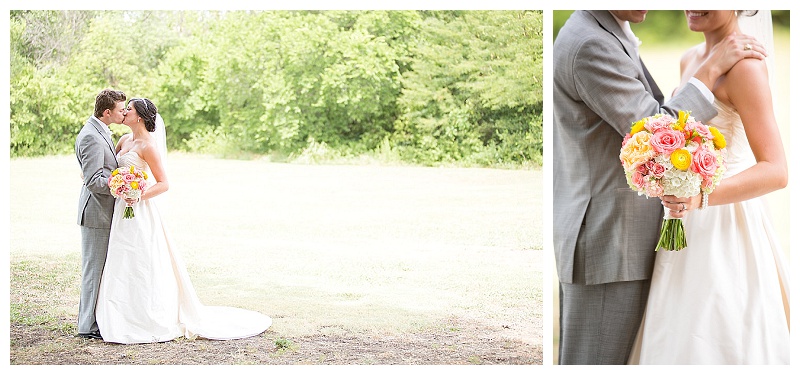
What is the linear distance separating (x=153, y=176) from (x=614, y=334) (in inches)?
102

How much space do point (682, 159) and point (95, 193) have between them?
292 centimetres

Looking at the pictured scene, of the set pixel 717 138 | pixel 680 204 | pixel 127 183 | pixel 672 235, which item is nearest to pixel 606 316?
pixel 672 235

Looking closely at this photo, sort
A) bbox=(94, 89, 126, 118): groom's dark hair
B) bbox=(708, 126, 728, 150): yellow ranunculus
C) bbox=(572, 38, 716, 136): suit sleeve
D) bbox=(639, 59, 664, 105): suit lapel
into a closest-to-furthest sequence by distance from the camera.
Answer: bbox=(572, 38, 716, 136): suit sleeve, bbox=(708, 126, 728, 150): yellow ranunculus, bbox=(639, 59, 664, 105): suit lapel, bbox=(94, 89, 126, 118): groom's dark hair

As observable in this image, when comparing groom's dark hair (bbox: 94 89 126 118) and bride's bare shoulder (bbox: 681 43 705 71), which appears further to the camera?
groom's dark hair (bbox: 94 89 126 118)

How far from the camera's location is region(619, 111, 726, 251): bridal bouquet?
2.60 metres

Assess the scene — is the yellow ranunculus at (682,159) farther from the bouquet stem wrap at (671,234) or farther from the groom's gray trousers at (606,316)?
the groom's gray trousers at (606,316)

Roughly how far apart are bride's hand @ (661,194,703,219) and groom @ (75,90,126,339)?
274 centimetres

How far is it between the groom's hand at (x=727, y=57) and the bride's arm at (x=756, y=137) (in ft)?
0.08

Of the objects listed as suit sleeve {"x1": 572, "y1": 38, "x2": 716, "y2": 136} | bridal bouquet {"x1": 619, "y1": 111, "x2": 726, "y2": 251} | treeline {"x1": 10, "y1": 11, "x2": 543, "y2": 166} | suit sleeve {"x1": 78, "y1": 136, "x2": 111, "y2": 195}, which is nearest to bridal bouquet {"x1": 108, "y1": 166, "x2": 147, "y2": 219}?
suit sleeve {"x1": 78, "y1": 136, "x2": 111, "y2": 195}

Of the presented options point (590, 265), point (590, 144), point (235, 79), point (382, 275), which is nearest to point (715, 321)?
point (590, 265)

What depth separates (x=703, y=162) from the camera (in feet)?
8.55

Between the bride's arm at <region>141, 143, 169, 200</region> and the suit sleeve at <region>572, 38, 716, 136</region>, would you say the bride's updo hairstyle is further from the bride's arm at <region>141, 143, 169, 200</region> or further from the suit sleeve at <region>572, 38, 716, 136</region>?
the suit sleeve at <region>572, 38, 716, 136</region>

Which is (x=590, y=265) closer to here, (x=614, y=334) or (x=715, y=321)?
(x=614, y=334)

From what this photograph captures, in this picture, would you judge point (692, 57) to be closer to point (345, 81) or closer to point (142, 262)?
point (345, 81)
